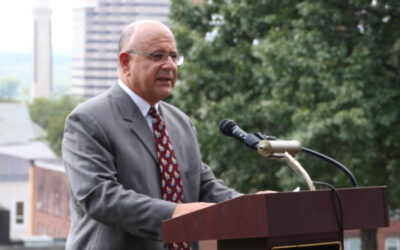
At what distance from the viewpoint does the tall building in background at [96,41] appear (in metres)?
54.4

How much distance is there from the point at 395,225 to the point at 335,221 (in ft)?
104

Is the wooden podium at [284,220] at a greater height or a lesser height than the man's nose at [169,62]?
lesser

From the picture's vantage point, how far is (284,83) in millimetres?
12289

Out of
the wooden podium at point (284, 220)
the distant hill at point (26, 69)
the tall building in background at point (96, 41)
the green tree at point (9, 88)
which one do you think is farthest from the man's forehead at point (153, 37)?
the distant hill at point (26, 69)

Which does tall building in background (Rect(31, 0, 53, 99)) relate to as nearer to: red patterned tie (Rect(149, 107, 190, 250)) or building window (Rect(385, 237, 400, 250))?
building window (Rect(385, 237, 400, 250))

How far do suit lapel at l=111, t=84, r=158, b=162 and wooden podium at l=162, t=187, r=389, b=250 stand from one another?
1.79ft

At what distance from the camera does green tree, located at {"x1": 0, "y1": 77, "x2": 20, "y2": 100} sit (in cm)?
5156

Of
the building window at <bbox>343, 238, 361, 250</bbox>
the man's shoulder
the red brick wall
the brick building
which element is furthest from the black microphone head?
the red brick wall

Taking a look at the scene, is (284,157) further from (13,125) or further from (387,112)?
(13,125)

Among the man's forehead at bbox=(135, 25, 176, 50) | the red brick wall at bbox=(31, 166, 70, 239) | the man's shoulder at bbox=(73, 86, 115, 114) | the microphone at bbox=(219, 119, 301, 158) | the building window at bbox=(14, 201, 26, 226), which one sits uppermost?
the man's forehead at bbox=(135, 25, 176, 50)

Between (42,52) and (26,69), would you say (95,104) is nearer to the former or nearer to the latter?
(42,52)

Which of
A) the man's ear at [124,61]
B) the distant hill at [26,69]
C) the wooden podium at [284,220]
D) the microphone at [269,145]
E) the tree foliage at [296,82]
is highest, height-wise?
→ the man's ear at [124,61]

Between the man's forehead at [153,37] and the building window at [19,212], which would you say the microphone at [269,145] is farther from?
the building window at [19,212]

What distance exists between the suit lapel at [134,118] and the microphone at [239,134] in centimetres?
31
